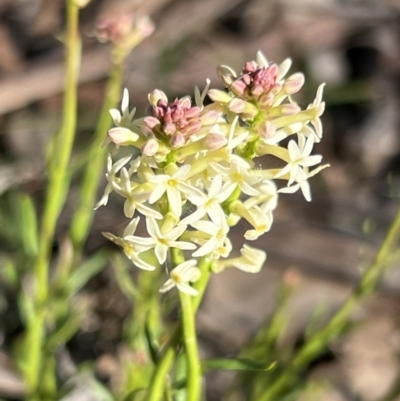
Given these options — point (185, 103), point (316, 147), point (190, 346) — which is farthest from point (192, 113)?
point (316, 147)

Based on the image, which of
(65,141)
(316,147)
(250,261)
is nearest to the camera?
(250,261)

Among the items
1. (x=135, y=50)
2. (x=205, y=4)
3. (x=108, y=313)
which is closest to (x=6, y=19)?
(x=135, y=50)

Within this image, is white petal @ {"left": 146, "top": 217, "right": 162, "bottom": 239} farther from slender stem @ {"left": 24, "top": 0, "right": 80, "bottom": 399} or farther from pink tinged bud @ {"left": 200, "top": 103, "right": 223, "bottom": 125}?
slender stem @ {"left": 24, "top": 0, "right": 80, "bottom": 399}

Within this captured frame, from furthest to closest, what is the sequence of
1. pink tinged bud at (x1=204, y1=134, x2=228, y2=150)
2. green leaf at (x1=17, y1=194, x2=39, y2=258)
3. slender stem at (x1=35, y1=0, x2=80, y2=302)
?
1. green leaf at (x1=17, y1=194, x2=39, y2=258)
2. slender stem at (x1=35, y1=0, x2=80, y2=302)
3. pink tinged bud at (x1=204, y1=134, x2=228, y2=150)

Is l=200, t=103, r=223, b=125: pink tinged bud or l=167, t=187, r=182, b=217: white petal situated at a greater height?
l=200, t=103, r=223, b=125: pink tinged bud

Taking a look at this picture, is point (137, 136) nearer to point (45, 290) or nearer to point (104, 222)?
point (45, 290)

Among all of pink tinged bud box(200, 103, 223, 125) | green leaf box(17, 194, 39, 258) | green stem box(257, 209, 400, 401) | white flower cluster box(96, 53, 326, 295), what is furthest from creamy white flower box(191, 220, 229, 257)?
green leaf box(17, 194, 39, 258)

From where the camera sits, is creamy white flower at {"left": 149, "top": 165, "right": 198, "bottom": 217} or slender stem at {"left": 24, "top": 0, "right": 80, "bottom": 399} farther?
slender stem at {"left": 24, "top": 0, "right": 80, "bottom": 399}

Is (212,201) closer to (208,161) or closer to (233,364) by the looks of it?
(208,161)
